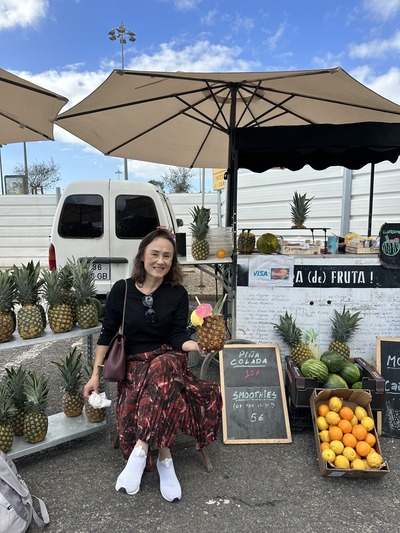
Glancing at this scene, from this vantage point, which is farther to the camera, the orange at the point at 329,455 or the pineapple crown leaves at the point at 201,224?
the pineapple crown leaves at the point at 201,224

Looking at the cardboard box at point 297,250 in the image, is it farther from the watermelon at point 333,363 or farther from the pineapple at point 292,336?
the watermelon at point 333,363

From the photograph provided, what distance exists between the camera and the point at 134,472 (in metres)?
2.39

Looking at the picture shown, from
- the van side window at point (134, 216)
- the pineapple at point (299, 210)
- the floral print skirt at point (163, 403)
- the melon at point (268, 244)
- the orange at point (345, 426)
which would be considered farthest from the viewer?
the van side window at point (134, 216)

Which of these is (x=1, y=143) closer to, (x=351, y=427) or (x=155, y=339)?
(x=155, y=339)

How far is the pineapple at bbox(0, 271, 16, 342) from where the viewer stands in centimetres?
256

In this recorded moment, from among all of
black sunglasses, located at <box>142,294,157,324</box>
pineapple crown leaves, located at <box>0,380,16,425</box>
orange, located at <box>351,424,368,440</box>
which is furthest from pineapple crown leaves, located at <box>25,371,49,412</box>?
orange, located at <box>351,424,368,440</box>

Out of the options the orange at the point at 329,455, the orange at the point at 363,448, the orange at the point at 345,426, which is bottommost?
the orange at the point at 329,455

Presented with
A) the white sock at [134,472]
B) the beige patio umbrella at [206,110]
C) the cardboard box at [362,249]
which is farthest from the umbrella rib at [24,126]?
the cardboard box at [362,249]

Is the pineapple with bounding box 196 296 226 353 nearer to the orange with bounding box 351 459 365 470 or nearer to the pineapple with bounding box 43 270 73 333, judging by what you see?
the pineapple with bounding box 43 270 73 333

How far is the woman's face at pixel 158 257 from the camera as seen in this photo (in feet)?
8.80

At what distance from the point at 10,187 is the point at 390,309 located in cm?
1523

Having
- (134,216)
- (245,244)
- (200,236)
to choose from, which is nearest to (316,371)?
(245,244)

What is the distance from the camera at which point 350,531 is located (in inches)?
84.3

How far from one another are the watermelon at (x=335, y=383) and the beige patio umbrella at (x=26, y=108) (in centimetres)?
308
